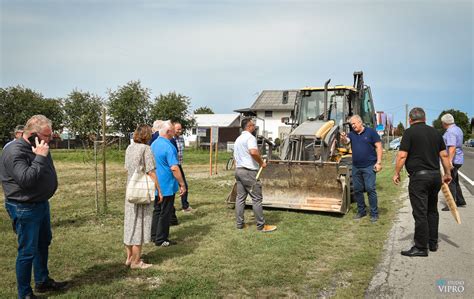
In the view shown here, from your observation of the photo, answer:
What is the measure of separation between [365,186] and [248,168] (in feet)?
7.91

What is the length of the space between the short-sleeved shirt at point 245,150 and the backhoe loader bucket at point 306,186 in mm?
1979

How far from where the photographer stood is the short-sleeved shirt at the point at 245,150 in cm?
696

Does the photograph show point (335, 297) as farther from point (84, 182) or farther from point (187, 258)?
point (84, 182)

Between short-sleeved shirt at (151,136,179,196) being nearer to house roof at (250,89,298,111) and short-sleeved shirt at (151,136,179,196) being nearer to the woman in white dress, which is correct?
the woman in white dress

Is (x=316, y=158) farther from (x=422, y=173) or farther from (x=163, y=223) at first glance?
(x=163, y=223)

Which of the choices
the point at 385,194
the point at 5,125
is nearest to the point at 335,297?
the point at 385,194

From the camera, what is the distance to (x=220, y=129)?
168 ft

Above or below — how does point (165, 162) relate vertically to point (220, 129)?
below

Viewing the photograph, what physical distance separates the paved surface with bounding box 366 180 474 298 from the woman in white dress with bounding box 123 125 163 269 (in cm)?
267

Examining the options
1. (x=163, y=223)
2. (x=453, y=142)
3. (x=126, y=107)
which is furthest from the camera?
(x=126, y=107)

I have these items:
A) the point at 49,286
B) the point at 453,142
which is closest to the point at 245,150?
the point at 49,286

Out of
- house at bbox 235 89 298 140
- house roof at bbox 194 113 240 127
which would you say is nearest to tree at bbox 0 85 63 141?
house roof at bbox 194 113 240 127

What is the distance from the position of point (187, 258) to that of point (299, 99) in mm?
6991

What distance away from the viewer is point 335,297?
4.26 metres
